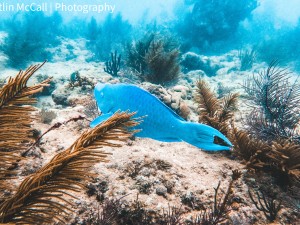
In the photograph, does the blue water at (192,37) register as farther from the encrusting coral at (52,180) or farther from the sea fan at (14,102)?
the encrusting coral at (52,180)

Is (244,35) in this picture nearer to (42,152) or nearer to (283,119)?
(283,119)

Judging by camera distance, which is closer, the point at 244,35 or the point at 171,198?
the point at 171,198

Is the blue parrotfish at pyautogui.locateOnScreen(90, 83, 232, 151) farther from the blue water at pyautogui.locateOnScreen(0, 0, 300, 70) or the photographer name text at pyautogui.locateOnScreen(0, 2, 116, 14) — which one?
the photographer name text at pyautogui.locateOnScreen(0, 2, 116, 14)

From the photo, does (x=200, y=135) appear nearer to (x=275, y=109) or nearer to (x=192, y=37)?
(x=275, y=109)

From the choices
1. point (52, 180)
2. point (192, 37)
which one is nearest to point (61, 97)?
point (52, 180)

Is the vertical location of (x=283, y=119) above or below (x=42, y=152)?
above

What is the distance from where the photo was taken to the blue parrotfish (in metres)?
1.57

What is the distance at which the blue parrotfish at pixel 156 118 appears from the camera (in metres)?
1.57

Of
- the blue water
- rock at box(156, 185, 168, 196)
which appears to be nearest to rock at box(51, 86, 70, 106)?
rock at box(156, 185, 168, 196)

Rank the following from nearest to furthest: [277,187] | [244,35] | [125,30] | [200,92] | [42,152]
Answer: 1. [277,187]
2. [42,152]
3. [200,92]
4. [244,35]
5. [125,30]

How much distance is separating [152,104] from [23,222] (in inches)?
42.9

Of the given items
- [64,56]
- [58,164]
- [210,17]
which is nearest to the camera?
[58,164]

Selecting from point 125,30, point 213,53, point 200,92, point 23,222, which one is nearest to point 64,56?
point 125,30

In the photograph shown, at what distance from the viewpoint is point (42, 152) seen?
121 inches
